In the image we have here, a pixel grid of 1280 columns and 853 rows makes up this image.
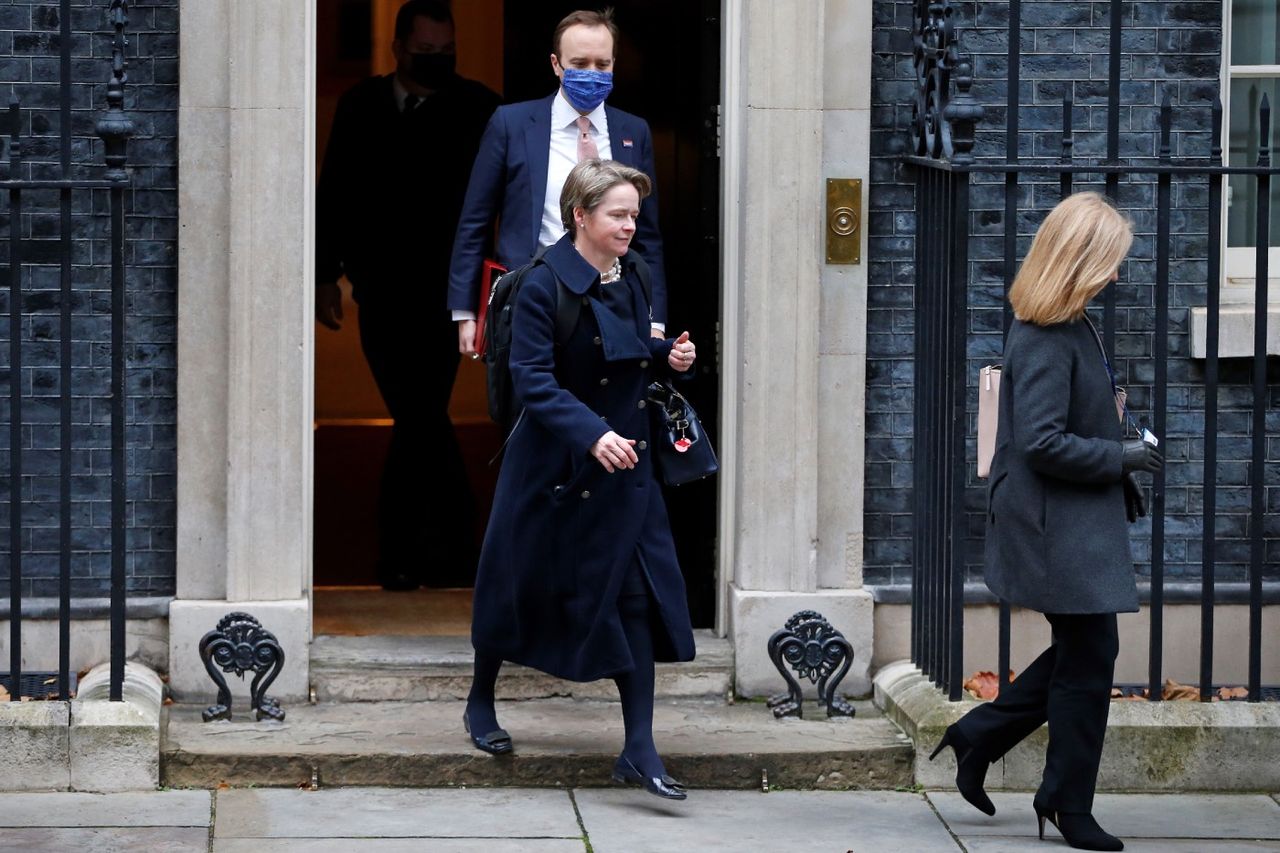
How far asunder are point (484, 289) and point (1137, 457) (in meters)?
2.24

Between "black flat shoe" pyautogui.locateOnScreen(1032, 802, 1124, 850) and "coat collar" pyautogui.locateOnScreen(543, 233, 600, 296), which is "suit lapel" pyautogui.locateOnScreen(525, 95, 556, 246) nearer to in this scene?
"coat collar" pyautogui.locateOnScreen(543, 233, 600, 296)

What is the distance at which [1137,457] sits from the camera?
5.80 meters

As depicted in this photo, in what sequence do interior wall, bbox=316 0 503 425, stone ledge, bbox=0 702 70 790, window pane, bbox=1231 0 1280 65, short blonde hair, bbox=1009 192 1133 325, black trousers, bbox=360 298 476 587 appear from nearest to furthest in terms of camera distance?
1. short blonde hair, bbox=1009 192 1133 325
2. stone ledge, bbox=0 702 70 790
3. window pane, bbox=1231 0 1280 65
4. black trousers, bbox=360 298 476 587
5. interior wall, bbox=316 0 503 425

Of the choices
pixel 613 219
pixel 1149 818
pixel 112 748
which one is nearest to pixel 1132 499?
pixel 1149 818

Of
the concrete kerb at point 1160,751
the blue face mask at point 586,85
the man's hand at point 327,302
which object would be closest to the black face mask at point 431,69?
the man's hand at point 327,302

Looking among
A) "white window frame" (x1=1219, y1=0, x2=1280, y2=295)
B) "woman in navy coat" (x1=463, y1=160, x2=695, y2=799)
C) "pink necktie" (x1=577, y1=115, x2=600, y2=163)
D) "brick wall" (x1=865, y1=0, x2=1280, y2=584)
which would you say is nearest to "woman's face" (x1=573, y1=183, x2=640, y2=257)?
"woman in navy coat" (x1=463, y1=160, x2=695, y2=799)

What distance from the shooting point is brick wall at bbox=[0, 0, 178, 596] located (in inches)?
279

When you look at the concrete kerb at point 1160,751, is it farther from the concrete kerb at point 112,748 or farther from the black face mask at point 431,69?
the black face mask at point 431,69

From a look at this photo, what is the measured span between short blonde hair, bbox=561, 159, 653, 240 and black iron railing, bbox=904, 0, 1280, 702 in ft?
3.32

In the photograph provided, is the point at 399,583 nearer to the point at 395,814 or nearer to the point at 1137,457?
the point at 395,814

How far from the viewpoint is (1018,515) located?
232 inches

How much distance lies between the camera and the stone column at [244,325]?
22.9 feet

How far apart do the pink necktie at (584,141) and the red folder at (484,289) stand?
0.44 m

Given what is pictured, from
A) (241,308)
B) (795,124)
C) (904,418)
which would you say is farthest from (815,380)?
(241,308)
